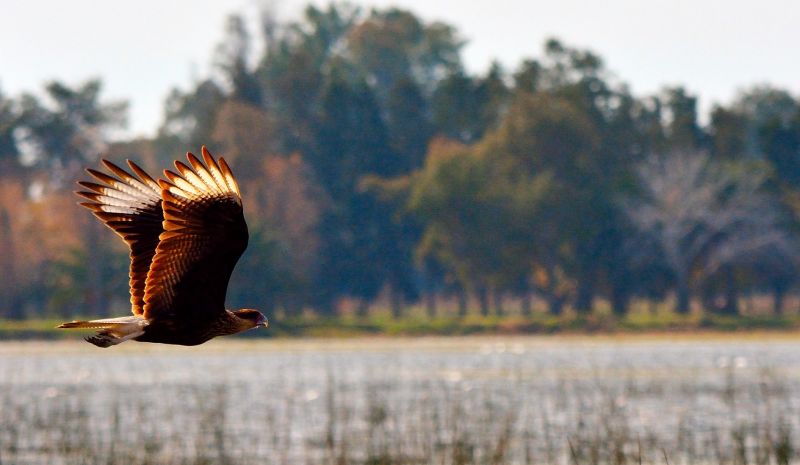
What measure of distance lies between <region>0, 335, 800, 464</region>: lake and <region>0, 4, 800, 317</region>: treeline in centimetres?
910

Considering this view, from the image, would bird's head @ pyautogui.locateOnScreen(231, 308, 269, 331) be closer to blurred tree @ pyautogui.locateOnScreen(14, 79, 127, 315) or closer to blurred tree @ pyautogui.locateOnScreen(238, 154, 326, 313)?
blurred tree @ pyautogui.locateOnScreen(238, 154, 326, 313)

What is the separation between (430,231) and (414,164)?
18.3 metres

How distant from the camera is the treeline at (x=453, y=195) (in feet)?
309

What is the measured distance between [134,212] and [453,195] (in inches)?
3136

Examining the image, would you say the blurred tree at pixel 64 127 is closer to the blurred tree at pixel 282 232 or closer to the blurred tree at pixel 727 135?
the blurred tree at pixel 282 232

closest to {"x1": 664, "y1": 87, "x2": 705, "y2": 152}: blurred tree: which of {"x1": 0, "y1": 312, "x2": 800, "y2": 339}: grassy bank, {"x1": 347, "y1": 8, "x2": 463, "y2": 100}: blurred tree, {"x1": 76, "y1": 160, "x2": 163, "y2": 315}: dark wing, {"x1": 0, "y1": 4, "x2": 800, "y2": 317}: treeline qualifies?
{"x1": 0, "y1": 4, "x2": 800, "y2": 317}: treeline

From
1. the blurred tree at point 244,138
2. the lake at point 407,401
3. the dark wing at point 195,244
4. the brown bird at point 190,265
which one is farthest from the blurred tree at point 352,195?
the dark wing at point 195,244

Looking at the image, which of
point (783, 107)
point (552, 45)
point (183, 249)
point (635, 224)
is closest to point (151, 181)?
point (183, 249)

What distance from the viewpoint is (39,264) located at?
96.1 meters

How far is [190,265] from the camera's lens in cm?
1495

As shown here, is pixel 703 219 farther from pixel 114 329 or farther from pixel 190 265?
pixel 114 329

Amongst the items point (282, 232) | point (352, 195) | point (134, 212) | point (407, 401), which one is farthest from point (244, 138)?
point (134, 212)

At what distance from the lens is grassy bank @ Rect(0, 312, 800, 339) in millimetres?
87562

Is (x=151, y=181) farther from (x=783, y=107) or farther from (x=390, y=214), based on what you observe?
(x=783, y=107)
